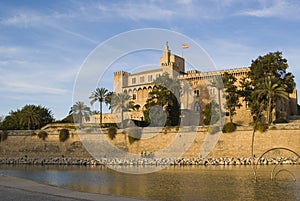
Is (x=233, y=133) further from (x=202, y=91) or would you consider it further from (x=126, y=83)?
(x=126, y=83)

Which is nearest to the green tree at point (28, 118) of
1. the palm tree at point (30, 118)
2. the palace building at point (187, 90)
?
the palm tree at point (30, 118)

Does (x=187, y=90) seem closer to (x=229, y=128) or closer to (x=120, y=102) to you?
(x=120, y=102)

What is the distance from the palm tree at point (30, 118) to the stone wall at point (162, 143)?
10123mm

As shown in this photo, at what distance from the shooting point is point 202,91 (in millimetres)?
63000

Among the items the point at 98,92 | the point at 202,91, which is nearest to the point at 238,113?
the point at 202,91

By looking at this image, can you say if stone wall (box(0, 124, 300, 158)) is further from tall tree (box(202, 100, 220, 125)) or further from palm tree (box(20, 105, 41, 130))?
tall tree (box(202, 100, 220, 125))

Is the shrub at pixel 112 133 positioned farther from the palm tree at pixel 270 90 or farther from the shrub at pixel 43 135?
the palm tree at pixel 270 90

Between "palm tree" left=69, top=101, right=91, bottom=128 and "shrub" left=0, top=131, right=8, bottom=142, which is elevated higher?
"palm tree" left=69, top=101, right=91, bottom=128

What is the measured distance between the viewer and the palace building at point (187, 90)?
55.9 metres

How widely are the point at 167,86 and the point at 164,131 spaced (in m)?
10.1

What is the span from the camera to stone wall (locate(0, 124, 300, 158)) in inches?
1364

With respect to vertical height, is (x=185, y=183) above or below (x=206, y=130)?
below

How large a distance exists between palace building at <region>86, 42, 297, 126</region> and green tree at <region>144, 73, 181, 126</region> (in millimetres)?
4626

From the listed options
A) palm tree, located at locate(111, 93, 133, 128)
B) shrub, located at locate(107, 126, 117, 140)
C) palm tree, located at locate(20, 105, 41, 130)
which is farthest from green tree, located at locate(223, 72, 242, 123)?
palm tree, located at locate(20, 105, 41, 130)
